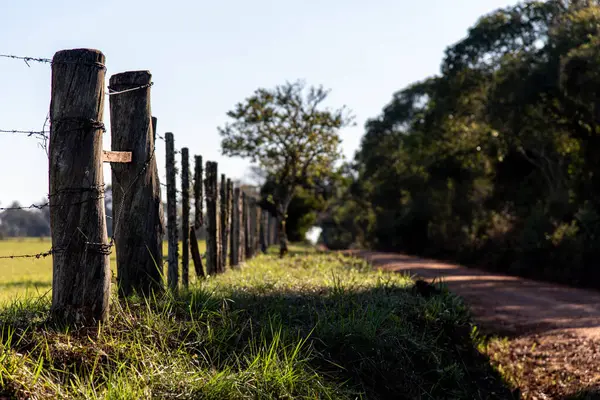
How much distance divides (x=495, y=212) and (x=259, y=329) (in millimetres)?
25182

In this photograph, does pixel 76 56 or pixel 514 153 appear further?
pixel 514 153

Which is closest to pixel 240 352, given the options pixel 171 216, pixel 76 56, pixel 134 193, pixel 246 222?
pixel 134 193

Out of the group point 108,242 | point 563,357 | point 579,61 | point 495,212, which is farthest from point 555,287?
point 108,242

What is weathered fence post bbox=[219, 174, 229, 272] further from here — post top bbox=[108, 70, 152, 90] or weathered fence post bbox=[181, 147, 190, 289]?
post top bbox=[108, 70, 152, 90]

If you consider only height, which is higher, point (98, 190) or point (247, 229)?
point (98, 190)

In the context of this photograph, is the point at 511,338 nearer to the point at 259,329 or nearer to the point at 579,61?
the point at 259,329

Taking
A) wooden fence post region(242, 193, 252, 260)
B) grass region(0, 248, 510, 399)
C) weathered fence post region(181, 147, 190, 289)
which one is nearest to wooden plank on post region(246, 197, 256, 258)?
wooden fence post region(242, 193, 252, 260)

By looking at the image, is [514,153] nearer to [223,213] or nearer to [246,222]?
[246,222]

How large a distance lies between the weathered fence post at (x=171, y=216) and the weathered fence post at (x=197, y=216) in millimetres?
1605

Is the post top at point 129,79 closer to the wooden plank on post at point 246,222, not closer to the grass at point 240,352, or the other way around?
the grass at point 240,352

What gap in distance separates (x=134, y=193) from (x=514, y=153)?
2640 centimetres

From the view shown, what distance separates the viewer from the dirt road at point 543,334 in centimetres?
931

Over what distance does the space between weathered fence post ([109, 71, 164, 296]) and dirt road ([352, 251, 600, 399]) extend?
4.91 m

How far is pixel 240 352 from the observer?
6.09 metres
